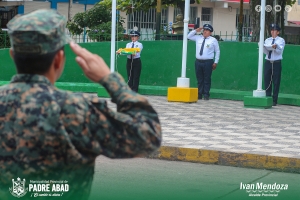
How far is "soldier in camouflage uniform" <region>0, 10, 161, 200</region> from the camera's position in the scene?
2487 millimetres

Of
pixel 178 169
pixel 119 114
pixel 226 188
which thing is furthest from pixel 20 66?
pixel 178 169

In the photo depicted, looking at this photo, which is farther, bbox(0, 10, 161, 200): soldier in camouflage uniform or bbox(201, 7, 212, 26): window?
bbox(201, 7, 212, 26): window

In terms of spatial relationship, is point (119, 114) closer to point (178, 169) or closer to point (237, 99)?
point (178, 169)

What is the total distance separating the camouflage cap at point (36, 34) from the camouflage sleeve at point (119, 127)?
0.79 ft

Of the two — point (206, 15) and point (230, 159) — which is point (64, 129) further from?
point (206, 15)

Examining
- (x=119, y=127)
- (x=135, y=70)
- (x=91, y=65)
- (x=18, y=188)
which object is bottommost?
(x=135, y=70)

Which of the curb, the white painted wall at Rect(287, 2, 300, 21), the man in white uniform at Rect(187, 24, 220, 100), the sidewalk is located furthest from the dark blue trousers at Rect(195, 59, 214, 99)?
the white painted wall at Rect(287, 2, 300, 21)

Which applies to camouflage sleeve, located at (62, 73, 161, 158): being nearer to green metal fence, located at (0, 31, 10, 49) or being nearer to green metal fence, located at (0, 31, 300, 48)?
green metal fence, located at (0, 31, 300, 48)

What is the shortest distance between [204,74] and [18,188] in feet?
44.1

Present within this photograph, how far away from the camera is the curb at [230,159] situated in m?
8.15

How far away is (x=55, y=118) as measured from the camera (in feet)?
8.12

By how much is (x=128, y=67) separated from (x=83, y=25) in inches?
323

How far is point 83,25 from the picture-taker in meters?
25.0

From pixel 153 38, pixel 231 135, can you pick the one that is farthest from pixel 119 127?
pixel 153 38
